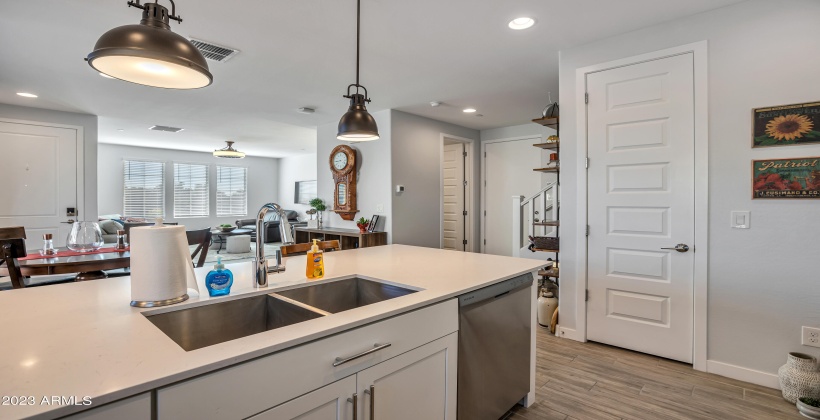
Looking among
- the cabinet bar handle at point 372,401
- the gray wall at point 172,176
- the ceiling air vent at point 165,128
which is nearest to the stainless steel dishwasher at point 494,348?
the cabinet bar handle at point 372,401

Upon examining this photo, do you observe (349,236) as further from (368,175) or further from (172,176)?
(172,176)

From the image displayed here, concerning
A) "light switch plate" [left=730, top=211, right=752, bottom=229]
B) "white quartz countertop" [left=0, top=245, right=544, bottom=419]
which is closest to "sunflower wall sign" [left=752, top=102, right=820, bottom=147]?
"light switch plate" [left=730, top=211, right=752, bottom=229]

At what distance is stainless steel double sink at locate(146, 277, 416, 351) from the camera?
1312 millimetres

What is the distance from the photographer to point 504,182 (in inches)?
250

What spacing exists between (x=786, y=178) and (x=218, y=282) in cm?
318

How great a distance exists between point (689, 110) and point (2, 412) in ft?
11.4

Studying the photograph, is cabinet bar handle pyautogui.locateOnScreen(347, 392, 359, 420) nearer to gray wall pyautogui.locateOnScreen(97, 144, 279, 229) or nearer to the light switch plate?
the light switch plate

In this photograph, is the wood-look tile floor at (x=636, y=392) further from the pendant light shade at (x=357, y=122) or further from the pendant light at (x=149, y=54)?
the pendant light at (x=149, y=54)

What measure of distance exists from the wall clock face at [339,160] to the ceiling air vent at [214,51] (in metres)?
2.54

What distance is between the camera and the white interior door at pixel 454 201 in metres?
6.59

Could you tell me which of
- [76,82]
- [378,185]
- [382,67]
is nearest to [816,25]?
[382,67]

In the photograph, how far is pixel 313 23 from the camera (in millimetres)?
2654

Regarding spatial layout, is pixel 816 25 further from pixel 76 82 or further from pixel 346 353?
pixel 76 82

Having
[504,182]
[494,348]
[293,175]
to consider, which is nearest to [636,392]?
[494,348]
